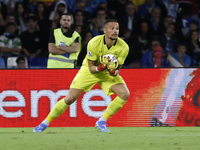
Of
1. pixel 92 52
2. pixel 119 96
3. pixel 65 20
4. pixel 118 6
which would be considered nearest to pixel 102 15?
pixel 118 6

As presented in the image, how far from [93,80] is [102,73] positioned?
0.59 ft

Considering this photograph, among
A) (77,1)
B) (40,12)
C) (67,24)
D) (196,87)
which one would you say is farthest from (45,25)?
(196,87)

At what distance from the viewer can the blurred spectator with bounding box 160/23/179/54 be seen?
1046 cm

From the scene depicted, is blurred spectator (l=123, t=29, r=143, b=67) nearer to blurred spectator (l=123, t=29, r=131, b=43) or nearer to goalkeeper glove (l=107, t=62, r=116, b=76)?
blurred spectator (l=123, t=29, r=131, b=43)

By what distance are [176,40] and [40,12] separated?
11.4 feet

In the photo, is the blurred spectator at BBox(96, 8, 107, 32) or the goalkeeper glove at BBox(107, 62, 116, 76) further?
the blurred spectator at BBox(96, 8, 107, 32)

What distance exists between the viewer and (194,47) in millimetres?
10453

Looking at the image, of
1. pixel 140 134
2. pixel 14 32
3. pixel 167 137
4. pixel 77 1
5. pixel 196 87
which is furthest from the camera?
pixel 77 1

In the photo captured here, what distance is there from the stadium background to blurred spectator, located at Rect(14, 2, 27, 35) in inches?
125

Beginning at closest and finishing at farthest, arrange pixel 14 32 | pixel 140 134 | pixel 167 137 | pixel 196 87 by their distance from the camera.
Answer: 1. pixel 167 137
2. pixel 140 134
3. pixel 196 87
4. pixel 14 32

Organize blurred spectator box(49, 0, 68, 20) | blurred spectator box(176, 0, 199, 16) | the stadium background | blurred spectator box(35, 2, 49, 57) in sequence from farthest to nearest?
blurred spectator box(176, 0, 199, 16)
blurred spectator box(49, 0, 68, 20)
blurred spectator box(35, 2, 49, 57)
the stadium background

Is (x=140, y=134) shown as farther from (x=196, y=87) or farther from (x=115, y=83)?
(x=196, y=87)

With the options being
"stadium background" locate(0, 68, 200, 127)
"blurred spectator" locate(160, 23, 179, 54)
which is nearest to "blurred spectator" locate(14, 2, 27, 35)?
"stadium background" locate(0, 68, 200, 127)

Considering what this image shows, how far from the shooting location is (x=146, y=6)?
11.3 m
